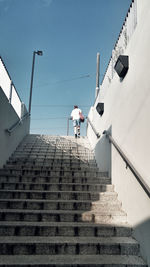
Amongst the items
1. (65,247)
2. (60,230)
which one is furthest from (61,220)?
(65,247)

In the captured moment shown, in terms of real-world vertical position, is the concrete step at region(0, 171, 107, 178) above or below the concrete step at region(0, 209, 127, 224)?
above

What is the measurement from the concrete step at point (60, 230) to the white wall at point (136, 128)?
0.25 metres

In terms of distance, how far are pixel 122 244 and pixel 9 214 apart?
146cm

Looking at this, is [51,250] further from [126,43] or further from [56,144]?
[56,144]

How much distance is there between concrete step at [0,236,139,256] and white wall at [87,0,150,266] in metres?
0.21

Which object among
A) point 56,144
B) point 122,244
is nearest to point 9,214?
point 122,244

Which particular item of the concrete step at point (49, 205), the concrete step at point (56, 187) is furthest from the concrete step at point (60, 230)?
the concrete step at point (56, 187)

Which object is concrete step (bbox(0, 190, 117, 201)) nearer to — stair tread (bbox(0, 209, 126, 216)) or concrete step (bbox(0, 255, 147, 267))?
stair tread (bbox(0, 209, 126, 216))

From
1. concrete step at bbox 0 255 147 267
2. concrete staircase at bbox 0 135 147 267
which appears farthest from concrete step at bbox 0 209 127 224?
concrete step at bbox 0 255 147 267

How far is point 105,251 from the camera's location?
2273mm

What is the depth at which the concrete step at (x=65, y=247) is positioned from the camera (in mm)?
2227

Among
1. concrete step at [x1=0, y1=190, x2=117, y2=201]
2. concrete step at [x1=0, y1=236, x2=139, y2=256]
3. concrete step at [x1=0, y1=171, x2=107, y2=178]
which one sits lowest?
concrete step at [x1=0, y1=236, x2=139, y2=256]

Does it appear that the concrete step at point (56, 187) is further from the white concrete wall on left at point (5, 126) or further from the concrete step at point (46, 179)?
the white concrete wall on left at point (5, 126)

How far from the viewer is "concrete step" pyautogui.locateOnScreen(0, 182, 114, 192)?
3.50m
